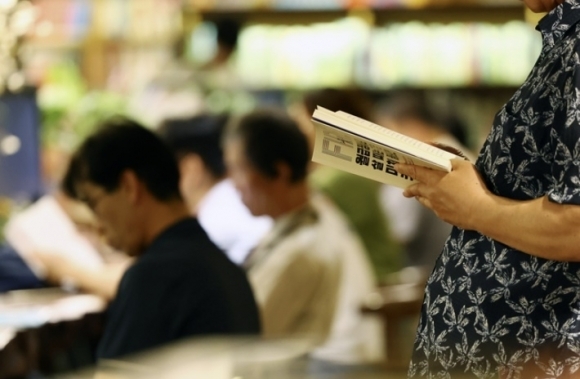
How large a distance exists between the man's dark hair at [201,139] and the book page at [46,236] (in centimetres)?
55

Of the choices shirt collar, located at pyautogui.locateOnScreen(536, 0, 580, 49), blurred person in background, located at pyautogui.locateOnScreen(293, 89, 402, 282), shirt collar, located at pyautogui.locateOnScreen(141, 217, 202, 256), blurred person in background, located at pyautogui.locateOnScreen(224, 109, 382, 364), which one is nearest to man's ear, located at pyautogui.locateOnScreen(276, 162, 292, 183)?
blurred person in background, located at pyautogui.locateOnScreen(224, 109, 382, 364)

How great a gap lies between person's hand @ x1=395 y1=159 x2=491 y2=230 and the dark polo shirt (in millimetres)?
832

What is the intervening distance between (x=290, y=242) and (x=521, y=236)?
1.72m

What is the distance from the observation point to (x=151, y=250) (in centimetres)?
246

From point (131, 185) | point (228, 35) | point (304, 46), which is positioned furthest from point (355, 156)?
point (304, 46)

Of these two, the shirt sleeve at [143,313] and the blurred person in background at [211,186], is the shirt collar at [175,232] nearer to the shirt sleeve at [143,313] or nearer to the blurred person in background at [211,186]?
the shirt sleeve at [143,313]

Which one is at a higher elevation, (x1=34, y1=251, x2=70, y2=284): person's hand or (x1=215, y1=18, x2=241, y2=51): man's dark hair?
(x1=215, y1=18, x2=241, y2=51): man's dark hair

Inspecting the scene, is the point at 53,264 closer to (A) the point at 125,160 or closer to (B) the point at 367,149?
(A) the point at 125,160

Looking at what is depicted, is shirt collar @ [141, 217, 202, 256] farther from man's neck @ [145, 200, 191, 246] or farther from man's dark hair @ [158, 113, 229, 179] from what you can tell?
man's dark hair @ [158, 113, 229, 179]

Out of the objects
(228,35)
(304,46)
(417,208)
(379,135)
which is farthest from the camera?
(304,46)

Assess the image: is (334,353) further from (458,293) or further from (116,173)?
(458,293)

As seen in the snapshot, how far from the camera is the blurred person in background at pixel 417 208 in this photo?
15.2 ft

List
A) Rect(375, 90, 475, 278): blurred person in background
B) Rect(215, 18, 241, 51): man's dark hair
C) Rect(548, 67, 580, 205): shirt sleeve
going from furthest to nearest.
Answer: Rect(215, 18, 241, 51): man's dark hair, Rect(375, 90, 475, 278): blurred person in background, Rect(548, 67, 580, 205): shirt sleeve

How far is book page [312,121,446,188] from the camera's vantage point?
163 centimetres
